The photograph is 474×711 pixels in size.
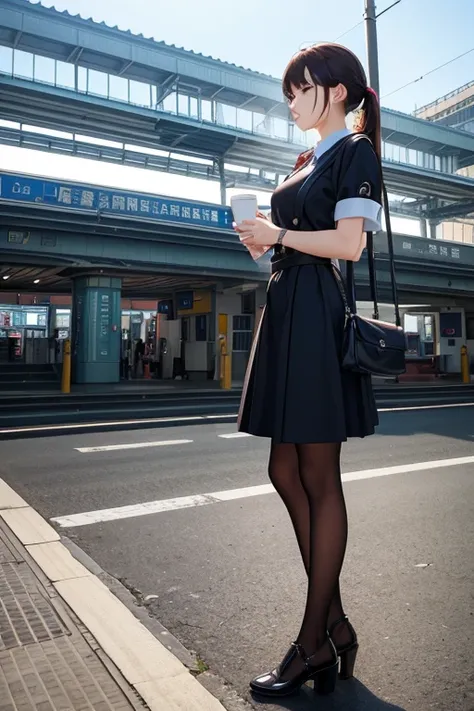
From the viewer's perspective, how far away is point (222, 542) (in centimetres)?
318

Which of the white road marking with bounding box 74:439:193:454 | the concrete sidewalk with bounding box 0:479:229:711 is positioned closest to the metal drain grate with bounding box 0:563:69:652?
the concrete sidewalk with bounding box 0:479:229:711

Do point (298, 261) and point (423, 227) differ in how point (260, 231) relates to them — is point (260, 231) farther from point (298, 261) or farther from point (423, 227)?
point (423, 227)

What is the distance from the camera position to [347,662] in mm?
1756

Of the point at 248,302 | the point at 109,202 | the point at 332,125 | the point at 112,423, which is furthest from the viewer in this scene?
the point at 248,302

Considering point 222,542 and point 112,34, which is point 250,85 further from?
point 222,542

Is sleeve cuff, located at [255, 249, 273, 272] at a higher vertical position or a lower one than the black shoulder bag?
higher

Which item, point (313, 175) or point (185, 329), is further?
point (185, 329)

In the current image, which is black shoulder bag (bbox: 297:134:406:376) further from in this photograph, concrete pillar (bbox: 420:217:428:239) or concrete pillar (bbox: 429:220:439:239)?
concrete pillar (bbox: 420:217:428:239)

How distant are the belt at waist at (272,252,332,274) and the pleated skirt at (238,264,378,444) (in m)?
0.01

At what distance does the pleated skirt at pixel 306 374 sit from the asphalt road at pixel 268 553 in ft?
2.62

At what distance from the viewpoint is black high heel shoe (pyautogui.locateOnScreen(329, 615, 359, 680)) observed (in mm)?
1724

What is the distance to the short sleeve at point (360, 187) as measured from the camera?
64.0 inches

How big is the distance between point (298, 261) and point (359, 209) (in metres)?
0.24

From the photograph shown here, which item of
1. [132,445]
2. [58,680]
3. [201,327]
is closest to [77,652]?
[58,680]
